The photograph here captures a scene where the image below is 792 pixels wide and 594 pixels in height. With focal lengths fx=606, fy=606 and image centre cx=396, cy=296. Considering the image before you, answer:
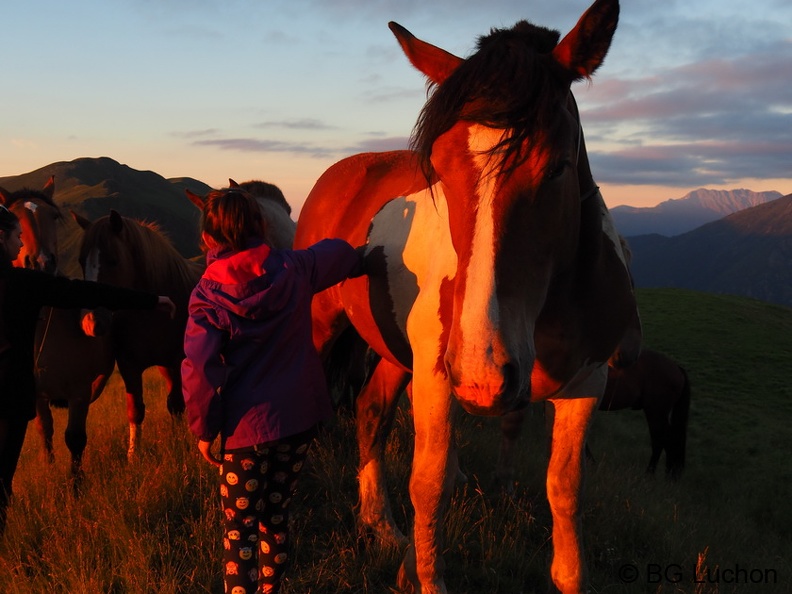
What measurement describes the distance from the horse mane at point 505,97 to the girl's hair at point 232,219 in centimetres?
90

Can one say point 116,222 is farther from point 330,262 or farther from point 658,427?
point 658,427

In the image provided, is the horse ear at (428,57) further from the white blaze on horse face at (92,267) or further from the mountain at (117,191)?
the mountain at (117,191)

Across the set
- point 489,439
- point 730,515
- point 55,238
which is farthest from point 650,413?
point 55,238

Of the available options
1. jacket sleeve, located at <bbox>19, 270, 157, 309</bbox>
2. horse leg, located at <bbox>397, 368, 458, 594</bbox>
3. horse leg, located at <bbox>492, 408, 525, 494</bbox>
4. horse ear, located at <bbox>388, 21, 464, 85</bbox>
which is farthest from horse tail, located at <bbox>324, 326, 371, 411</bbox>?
horse ear, located at <bbox>388, 21, 464, 85</bbox>

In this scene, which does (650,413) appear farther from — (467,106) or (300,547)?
(467,106)

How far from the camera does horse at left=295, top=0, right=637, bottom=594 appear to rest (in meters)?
1.95

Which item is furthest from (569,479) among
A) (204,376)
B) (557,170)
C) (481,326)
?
(204,376)

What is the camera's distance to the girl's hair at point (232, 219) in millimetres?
2691

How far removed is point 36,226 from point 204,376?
384 centimetres

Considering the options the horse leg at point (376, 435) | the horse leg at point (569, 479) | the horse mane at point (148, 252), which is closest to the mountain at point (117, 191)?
the horse mane at point (148, 252)

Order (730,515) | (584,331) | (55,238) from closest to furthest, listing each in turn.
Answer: (584,331), (55,238), (730,515)

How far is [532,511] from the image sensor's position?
4.35m

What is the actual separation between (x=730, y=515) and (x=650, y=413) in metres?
2.96

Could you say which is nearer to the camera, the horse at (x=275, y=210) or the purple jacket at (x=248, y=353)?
the purple jacket at (x=248, y=353)
